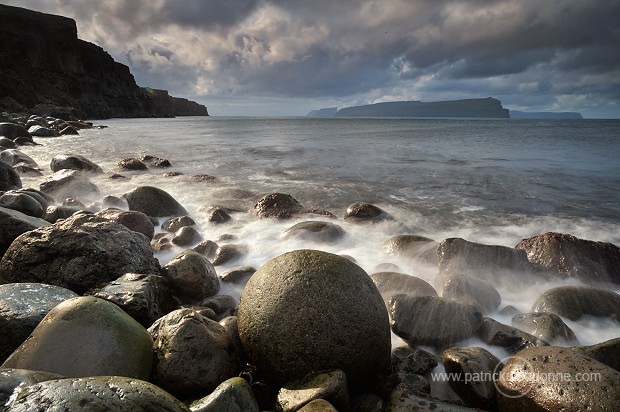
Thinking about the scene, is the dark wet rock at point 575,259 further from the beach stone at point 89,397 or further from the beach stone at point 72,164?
the beach stone at point 72,164

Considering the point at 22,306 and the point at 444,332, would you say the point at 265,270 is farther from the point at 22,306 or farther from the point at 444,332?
the point at 444,332

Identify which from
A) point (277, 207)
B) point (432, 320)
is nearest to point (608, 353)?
point (432, 320)

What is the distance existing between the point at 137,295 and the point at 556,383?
3.95m

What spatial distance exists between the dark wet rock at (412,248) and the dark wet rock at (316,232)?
111 centimetres

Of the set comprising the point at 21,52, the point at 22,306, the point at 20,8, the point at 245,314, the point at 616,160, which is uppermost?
the point at 20,8

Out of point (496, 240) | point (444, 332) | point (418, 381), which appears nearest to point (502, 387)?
point (418, 381)

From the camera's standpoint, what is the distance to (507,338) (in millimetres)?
4340

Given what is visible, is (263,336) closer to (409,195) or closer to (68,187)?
(68,187)

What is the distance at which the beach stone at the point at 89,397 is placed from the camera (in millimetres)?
1729

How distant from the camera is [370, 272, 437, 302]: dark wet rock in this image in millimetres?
5309

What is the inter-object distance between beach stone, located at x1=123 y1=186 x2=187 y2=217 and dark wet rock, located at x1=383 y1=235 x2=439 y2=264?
541 centimetres

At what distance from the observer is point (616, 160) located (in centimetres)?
2162

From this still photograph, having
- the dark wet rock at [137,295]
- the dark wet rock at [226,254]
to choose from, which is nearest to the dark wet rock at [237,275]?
the dark wet rock at [226,254]

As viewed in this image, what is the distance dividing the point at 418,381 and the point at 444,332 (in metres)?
1.04
